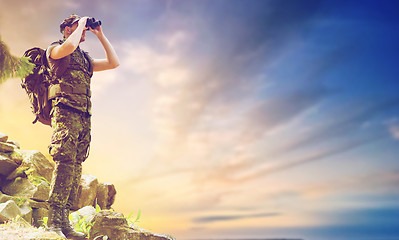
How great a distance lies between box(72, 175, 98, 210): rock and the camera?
9.42 meters

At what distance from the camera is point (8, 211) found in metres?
6.81

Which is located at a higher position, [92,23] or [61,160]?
[92,23]

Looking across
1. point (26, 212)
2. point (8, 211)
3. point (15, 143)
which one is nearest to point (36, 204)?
point (26, 212)

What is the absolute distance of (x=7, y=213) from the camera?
6766 mm

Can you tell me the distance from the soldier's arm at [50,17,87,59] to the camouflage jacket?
0.58ft

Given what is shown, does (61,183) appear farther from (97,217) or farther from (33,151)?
(33,151)

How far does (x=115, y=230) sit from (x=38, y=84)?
3.35 m

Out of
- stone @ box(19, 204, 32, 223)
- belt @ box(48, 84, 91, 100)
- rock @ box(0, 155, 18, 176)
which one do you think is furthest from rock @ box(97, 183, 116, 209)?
belt @ box(48, 84, 91, 100)

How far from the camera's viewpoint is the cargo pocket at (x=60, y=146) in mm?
5918

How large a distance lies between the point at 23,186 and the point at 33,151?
1.32m

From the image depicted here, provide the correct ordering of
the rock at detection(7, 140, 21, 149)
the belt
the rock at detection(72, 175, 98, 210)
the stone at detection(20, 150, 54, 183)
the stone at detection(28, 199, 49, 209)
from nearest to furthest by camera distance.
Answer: the belt, the stone at detection(28, 199, 49, 209), the stone at detection(20, 150, 54, 183), the rock at detection(72, 175, 98, 210), the rock at detection(7, 140, 21, 149)

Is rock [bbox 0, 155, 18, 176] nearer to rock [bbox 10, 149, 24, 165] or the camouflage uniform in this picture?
rock [bbox 10, 149, 24, 165]

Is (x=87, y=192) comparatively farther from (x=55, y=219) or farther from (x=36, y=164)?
(x=55, y=219)

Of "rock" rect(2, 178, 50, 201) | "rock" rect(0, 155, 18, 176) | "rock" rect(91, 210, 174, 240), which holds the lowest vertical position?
"rock" rect(91, 210, 174, 240)
